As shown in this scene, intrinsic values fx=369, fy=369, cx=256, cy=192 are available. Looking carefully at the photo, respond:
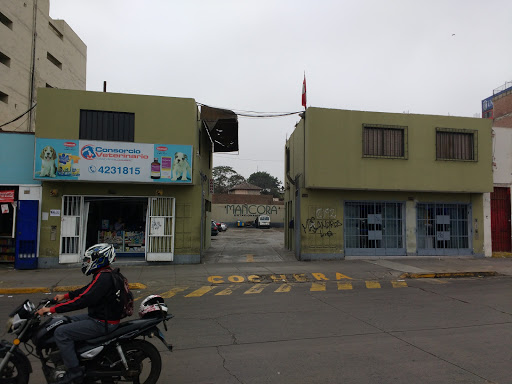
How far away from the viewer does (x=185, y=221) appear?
13.9 metres

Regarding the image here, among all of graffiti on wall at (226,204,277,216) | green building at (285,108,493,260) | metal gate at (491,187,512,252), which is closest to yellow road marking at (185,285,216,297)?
green building at (285,108,493,260)

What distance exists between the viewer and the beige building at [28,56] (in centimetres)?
2751

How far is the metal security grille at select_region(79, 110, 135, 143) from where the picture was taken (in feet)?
43.0

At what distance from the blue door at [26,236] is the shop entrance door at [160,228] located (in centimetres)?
377

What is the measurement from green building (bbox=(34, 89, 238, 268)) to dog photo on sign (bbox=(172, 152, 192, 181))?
0.04 meters

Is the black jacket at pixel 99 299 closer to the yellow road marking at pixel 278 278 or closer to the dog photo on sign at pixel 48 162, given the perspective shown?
the yellow road marking at pixel 278 278

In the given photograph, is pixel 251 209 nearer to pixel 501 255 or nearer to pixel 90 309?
pixel 501 255

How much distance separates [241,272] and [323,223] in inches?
184

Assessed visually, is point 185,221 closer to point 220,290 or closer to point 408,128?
point 220,290

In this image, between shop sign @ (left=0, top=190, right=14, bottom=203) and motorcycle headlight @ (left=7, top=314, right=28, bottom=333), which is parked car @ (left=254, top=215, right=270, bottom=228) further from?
motorcycle headlight @ (left=7, top=314, right=28, bottom=333)

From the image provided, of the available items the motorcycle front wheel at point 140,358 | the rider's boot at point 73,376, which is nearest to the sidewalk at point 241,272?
the motorcycle front wheel at point 140,358

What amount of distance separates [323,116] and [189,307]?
9.89 metres

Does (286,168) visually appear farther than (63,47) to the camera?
No

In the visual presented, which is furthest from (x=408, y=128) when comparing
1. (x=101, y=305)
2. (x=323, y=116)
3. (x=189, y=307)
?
(x=101, y=305)
